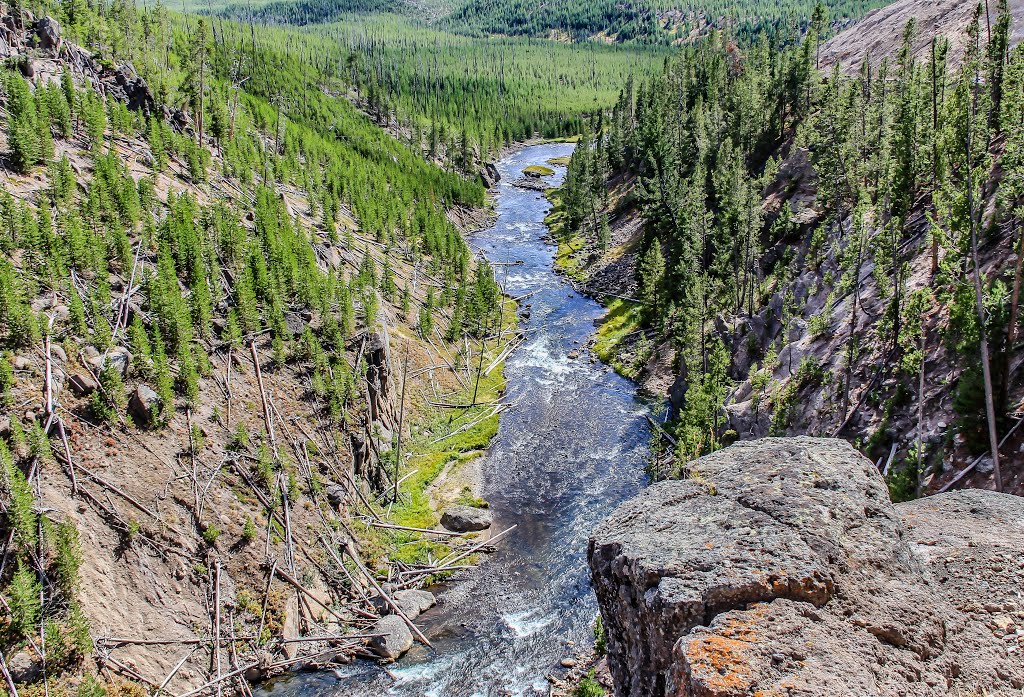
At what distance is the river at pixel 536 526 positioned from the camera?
94.4 feet

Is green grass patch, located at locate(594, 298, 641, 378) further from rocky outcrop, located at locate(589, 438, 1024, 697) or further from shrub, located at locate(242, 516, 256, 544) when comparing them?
rocky outcrop, located at locate(589, 438, 1024, 697)

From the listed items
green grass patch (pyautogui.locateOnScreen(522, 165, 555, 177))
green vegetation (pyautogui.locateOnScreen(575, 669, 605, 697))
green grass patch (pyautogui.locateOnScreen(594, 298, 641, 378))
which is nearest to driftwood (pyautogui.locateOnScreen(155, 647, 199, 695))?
green vegetation (pyautogui.locateOnScreen(575, 669, 605, 697))

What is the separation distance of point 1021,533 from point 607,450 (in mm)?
39808

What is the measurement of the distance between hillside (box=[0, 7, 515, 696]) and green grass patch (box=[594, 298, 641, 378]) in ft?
43.3

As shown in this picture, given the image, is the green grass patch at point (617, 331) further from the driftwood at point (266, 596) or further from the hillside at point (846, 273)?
the driftwood at point (266, 596)

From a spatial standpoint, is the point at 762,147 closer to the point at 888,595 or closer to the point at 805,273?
the point at 805,273

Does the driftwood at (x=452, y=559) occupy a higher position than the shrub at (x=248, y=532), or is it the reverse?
the shrub at (x=248, y=532)

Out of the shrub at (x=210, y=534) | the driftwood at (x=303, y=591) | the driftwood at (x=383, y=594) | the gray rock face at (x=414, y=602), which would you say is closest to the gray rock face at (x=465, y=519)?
the gray rock face at (x=414, y=602)

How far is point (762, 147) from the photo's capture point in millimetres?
86312

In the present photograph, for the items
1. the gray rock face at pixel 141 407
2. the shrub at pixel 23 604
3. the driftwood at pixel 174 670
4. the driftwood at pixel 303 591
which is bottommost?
the driftwood at pixel 303 591

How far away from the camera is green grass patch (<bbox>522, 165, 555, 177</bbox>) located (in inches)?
6870

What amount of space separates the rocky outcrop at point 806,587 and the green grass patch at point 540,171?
17042cm

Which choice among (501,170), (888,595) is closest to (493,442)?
(888,595)

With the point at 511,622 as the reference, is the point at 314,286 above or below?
above
